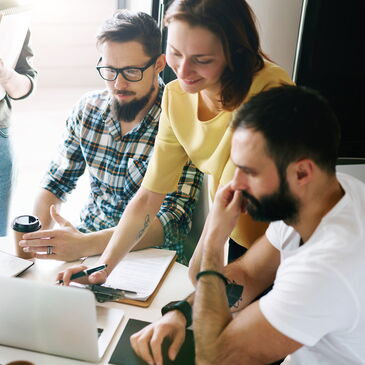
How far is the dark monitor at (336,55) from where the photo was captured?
1.71 metres

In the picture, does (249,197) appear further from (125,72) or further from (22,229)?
(125,72)

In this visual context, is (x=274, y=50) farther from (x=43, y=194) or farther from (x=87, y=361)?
(x=87, y=361)

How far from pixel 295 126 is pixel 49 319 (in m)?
0.65

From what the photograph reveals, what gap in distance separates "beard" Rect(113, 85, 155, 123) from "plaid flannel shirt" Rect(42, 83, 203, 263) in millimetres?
35

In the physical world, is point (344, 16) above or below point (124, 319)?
above

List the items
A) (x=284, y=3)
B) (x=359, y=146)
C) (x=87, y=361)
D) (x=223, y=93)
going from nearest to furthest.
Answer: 1. (x=87, y=361)
2. (x=223, y=93)
3. (x=359, y=146)
4. (x=284, y=3)

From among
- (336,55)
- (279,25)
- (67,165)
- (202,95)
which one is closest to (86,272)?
(202,95)

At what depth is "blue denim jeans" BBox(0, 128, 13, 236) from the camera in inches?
78.7

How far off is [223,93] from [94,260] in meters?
0.62

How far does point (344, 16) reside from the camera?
67.3 inches

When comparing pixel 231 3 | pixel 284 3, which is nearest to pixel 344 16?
pixel 284 3

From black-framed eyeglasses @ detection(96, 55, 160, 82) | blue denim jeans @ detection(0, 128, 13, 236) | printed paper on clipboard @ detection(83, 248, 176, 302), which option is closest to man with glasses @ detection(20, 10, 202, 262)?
black-framed eyeglasses @ detection(96, 55, 160, 82)

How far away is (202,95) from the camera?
144 centimetres

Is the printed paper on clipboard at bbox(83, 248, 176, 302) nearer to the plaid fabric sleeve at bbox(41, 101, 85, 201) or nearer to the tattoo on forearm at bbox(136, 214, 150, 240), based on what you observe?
the tattoo on forearm at bbox(136, 214, 150, 240)
